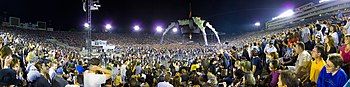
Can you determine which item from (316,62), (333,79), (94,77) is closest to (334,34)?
(316,62)

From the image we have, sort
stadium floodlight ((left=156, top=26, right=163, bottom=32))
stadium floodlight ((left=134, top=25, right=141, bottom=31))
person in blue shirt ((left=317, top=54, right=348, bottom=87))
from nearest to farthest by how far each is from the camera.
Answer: person in blue shirt ((left=317, top=54, right=348, bottom=87)) < stadium floodlight ((left=156, top=26, right=163, bottom=32)) < stadium floodlight ((left=134, top=25, right=141, bottom=31))

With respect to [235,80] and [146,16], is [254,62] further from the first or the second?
[146,16]

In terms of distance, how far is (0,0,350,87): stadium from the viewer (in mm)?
7489

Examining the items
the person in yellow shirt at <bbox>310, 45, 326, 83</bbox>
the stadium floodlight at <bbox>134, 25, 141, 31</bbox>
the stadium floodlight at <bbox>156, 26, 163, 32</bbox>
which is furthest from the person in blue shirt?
the stadium floodlight at <bbox>134, 25, 141, 31</bbox>

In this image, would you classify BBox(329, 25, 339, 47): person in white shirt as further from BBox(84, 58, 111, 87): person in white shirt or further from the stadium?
BBox(84, 58, 111, 87): person in white shirt

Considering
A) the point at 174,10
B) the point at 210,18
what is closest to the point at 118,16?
the point at 174,10

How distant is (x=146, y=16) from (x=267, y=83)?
185 feet

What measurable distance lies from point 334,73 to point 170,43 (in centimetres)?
4636

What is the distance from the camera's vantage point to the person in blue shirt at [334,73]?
5178 mm

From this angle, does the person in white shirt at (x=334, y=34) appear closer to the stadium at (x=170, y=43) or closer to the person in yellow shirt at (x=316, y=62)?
the stadium at (x=170, y=43)

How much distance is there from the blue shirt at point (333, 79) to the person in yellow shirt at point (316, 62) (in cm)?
95

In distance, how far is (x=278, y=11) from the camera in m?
58.4

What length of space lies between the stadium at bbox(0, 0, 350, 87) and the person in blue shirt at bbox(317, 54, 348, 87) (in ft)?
0.04

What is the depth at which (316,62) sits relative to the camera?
670cm
